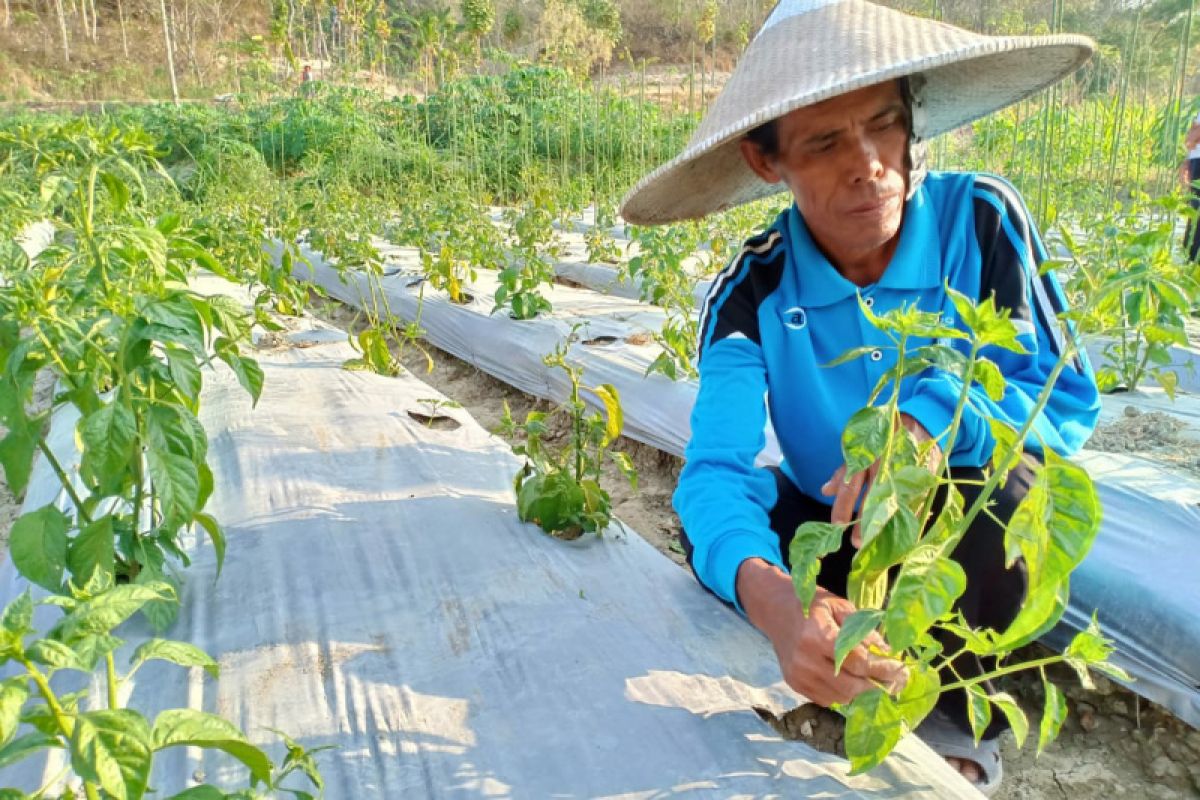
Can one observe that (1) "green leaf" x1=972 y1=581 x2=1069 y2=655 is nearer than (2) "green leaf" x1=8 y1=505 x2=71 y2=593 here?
Yes

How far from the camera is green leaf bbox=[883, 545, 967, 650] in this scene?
0.75 metres

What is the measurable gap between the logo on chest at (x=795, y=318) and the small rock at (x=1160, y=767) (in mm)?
913

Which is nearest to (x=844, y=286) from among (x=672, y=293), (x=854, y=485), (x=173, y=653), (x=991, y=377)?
(x=854, y=485)

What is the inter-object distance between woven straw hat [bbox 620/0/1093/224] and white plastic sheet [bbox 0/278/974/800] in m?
0.70

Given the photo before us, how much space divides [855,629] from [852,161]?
2.45 feet

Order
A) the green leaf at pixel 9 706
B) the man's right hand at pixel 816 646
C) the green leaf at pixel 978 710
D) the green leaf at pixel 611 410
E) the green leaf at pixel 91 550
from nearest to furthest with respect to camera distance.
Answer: the green leaf at pixel 9 706
the green leaf at pixel 978 710
the man's right hand at pixel 816 646
the green leaf at pixel 91 550
the green leaf at pixel 611 410

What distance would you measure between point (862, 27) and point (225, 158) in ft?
30.0

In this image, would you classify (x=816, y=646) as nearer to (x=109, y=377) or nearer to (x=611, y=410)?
(x=611, y=410)

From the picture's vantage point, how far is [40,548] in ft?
4.00

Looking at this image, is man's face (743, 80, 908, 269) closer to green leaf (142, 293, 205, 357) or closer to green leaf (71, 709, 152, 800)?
green leaf (142, 293, 205, 357)

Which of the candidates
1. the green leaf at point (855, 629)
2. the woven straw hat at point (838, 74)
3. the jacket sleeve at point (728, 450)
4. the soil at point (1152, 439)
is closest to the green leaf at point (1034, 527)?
the green leaf at point (855, 629)

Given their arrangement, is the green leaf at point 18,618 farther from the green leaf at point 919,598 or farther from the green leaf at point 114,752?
the green leaf at point 919,598

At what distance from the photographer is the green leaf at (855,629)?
0.80m

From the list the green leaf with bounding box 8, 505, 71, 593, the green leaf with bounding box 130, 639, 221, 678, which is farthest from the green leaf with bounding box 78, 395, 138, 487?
the green leaf with bounding box 130, 639, 221, 678
